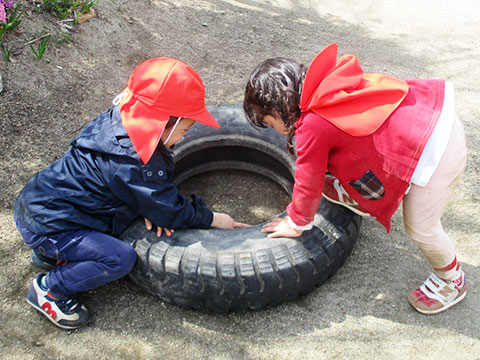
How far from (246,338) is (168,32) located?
335cm

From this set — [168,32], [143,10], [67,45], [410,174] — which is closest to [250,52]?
[168,32]

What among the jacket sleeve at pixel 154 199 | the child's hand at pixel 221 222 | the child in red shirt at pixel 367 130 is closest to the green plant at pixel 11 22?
the jacket sleeve at pixel 154 199

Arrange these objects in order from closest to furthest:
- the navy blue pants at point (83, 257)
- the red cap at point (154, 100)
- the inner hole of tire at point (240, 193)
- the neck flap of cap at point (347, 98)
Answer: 1. the neck flap of cap at point (347, 98)
2. the red cap at point (154, 100)
3. the navy blue pants at point (83, 257)
4. the inner hole of tire at point (240, 193)

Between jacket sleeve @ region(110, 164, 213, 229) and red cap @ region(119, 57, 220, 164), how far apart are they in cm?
14

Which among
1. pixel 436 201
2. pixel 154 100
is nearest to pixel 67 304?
pixel 154 100

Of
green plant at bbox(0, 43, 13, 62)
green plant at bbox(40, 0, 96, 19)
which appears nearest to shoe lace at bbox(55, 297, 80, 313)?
green plant at bbox(0, 43, 13, 62)

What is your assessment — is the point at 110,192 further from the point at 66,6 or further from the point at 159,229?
the point at 66,6

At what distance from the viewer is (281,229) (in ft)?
6.66

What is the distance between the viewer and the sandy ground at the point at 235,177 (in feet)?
6.46

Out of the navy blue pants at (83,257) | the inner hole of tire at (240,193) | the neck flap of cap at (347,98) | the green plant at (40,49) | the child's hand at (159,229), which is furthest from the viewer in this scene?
the green plant at (40,49)

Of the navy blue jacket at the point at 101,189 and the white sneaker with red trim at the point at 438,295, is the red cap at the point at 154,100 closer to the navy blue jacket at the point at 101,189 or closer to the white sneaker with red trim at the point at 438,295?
the navy blue jacket at the point at 101,189

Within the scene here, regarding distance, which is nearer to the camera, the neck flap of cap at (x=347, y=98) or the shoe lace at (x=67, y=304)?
the neck flap of cap at (x=347, y=98)

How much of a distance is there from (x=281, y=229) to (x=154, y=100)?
0.81 metres

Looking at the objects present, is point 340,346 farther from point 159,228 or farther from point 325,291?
point 159,228
